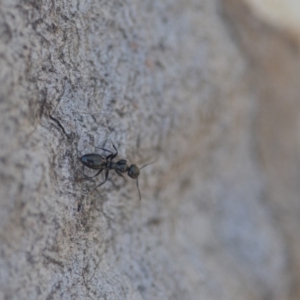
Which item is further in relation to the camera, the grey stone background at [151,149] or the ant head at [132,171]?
the ant head at [132,171]

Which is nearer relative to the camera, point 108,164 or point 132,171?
point 108,164

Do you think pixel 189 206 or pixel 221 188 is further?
pixel 221 188

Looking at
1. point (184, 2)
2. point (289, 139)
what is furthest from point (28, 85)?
point (289, 139)

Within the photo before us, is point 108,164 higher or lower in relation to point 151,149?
lower

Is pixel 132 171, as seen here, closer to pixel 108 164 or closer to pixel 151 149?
pixel 108 164

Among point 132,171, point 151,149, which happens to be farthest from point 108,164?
point 151,149

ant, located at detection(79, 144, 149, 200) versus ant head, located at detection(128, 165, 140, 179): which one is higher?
ant head, located at detection(128, 165, 140, 179)

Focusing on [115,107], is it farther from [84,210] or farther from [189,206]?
[189,206]

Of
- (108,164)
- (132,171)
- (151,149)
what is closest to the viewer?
(108,164)
